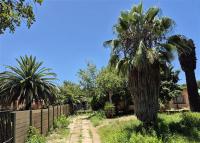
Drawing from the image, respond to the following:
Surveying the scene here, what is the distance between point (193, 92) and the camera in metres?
24.1

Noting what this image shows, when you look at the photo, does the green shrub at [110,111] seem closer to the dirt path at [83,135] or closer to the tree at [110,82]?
the tree at [110,82]

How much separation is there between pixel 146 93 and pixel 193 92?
857 centimetres

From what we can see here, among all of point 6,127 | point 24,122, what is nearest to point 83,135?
point 24,122

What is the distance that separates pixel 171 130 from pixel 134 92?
3.08m

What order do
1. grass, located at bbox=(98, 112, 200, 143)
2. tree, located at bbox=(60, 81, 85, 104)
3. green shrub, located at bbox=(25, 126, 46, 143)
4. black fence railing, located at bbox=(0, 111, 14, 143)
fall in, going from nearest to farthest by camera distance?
black fence railing, located at bbox=(0, 111, 14, 143), green shrub, located at bbox=(25, 126, 46, 143), grass, located at bbox=(98, 112, 200, 143), tree, located at bbox=(60, 81, 85, 104)

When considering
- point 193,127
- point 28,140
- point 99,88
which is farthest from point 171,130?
point 99,88

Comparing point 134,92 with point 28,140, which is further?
point 134,92

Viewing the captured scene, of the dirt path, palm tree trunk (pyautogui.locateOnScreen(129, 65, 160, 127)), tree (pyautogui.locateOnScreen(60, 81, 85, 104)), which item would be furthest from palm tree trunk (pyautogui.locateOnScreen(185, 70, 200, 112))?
tree (pyautogui.locateOnScreen(60, 81, 85, 104))

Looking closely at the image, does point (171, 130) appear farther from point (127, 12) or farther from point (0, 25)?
point (0, 25)

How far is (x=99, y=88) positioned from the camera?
33188 mm


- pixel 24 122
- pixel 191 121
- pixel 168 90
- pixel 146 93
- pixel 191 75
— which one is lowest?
pixel 191 121

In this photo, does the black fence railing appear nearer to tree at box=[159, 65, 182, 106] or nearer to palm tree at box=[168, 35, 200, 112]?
palm tree at box=[168, 35, 200, 112]

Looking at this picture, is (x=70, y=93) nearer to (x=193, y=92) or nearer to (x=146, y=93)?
(x=193, y=92)

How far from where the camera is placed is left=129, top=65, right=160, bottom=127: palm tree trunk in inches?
672
